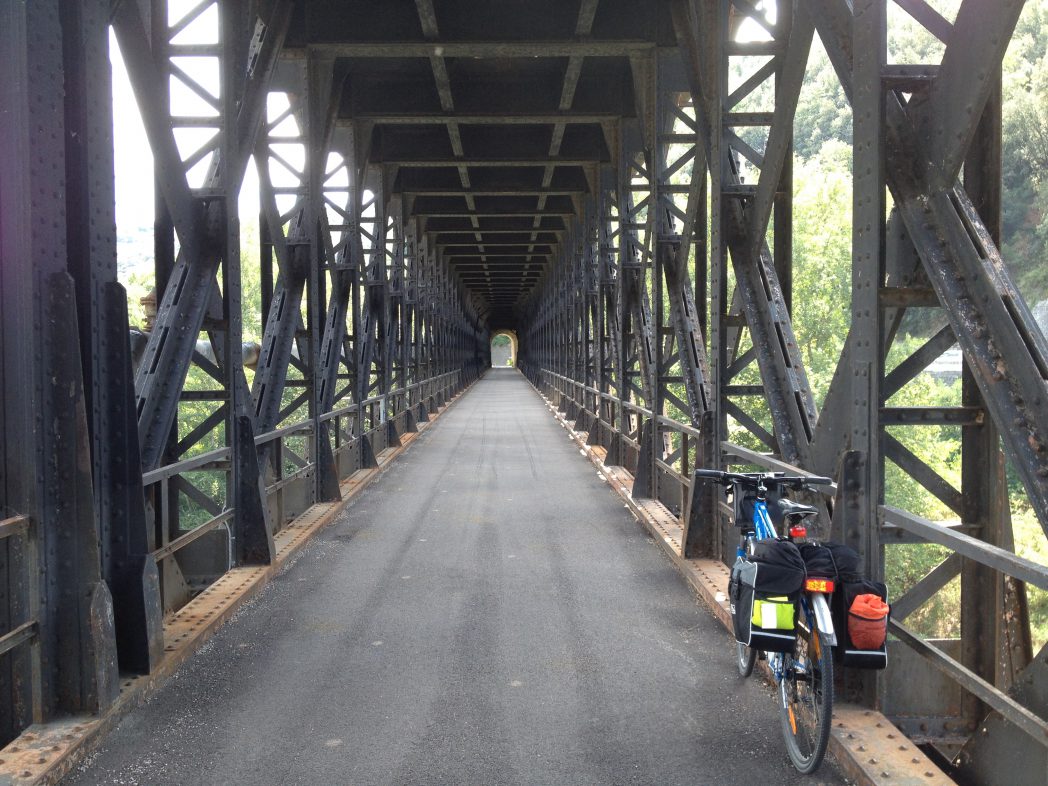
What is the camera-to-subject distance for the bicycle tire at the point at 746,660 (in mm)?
4238

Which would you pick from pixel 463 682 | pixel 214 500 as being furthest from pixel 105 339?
pixel 214 500

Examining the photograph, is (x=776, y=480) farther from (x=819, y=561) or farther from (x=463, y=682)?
(x=463, y=682)

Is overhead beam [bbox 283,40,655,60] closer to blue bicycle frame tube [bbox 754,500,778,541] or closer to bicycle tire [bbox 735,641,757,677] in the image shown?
blue bicycle frame tube [bbox 754,500,778,541]

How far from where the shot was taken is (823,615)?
3170 mm

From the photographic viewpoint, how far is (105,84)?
4082mm

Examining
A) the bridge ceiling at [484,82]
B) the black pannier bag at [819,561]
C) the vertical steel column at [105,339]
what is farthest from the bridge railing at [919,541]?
the bridge ceiling at [484,82]

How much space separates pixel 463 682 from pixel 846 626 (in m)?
1.91

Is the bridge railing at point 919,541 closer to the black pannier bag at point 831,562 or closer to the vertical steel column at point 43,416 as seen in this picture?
the black pannier bag at point 831,562

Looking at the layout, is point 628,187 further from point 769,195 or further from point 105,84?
point 105,84

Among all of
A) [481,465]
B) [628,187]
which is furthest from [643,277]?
[481,465]

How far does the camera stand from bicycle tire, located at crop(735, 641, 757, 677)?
4238mm

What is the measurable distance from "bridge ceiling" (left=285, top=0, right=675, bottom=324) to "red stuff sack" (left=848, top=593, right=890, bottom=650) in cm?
682

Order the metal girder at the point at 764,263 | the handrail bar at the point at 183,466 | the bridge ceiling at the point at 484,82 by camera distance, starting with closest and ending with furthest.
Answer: the handrail bar at the point at 183,466
the metal girder at the point at 764,263
the bridge ceiling at the point at 484,82

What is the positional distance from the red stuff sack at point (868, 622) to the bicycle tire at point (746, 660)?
112 centimetres
